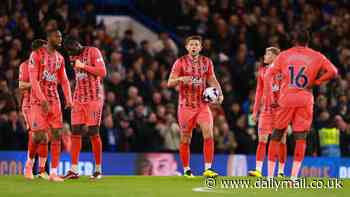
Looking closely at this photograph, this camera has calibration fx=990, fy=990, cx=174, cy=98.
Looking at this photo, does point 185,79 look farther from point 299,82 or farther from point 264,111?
point 299,82

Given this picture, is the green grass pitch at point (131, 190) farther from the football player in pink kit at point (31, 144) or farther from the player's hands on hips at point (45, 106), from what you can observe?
the player's hands on hips at point (45, 106)

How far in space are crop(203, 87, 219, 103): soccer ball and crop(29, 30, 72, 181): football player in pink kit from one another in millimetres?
2211

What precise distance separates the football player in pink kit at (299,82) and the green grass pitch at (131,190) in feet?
3.24

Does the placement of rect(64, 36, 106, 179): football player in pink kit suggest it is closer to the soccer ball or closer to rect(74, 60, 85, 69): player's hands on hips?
rect(74, 60, 85, 69): player's hands on hips

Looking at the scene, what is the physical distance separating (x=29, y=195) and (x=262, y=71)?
5.66 meters

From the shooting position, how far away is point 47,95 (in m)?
15.4

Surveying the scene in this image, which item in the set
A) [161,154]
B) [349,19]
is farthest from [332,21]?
[161,154]

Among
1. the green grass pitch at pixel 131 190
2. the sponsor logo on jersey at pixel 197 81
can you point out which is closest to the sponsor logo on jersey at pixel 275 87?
the sponsor logo on jersey at pixel 197 81

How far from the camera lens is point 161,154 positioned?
21.3 metres

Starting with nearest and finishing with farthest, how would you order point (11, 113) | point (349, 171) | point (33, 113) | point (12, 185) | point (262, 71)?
point (12, 185) < point (33, 113) < point (262, 71) < point (11, 113) < point (349, 171)

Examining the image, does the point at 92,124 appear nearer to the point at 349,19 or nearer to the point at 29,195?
the point at 29,195

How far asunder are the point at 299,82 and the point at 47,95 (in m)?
3.94

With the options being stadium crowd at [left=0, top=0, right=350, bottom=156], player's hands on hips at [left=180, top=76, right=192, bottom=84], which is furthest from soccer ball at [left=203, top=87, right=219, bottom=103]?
stadium crowd at [left=0, top=0, right=350, bottom=156]

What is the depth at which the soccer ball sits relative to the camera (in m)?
15.9
